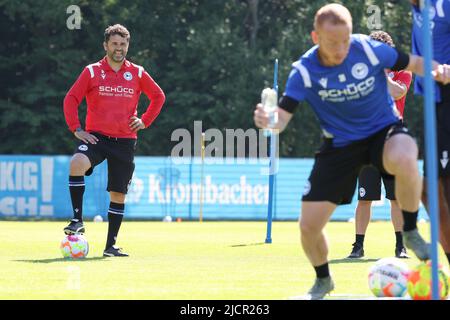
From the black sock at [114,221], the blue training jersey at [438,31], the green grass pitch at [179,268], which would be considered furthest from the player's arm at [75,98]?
the blue training jersey at [438,31]

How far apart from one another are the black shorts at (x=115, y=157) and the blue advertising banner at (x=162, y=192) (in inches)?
555

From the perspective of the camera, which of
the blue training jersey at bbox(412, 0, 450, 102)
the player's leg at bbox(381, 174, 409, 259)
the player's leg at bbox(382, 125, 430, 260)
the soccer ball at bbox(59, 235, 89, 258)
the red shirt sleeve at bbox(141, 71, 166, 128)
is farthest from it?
the red shirt sleeve at bbox(141, 71, 166, 128)

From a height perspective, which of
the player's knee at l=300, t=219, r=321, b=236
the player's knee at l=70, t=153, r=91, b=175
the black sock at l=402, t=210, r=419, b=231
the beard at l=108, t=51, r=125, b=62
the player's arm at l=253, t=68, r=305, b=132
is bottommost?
the player's knee at l=300, t=219, r=321, b=236

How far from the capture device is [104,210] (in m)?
27.1

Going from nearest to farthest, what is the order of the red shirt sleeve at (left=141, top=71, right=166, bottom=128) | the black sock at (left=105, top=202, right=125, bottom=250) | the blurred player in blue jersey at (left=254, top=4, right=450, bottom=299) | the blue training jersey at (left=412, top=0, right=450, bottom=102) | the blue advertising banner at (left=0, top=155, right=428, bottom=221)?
1. the blurred player in blue jersey at (left=254, top=4, right=450, bottom=299)
2. the blue training jersey at (left=412, top=0, right=450, bottom=102)
3. the black sock at (left=105, top=202, right=125, bottom=250)
4. the red shirt sleeve at (left=141, top=71, right=166, bottom=128)
5. the blue advertising banner at (left=0, top=155, right=428, bottom=221)

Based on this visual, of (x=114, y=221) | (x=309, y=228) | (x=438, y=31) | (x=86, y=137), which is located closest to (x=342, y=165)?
(x=309, y=228)

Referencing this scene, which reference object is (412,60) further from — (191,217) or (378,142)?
(191,217)

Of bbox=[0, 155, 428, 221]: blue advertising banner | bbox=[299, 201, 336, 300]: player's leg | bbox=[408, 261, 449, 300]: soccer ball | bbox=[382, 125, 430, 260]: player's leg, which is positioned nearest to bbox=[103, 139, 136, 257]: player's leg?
bbox=[299, 201, 336, 300]: player's leg

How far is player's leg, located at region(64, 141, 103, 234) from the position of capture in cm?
1230

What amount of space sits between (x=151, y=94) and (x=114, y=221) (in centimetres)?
168

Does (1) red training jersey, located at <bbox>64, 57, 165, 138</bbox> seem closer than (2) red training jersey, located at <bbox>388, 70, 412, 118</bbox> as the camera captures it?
No

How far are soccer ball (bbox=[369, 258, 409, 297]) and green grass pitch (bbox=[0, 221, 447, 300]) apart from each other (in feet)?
0.81

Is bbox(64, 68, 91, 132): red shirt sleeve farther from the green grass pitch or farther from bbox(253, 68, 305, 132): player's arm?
bbox(253, 68, 305, 132): player's arm

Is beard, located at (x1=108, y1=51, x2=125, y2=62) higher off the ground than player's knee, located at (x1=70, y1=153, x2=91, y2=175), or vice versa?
beard, located at (x1=108, y1=51, x2=125, y2=62)
